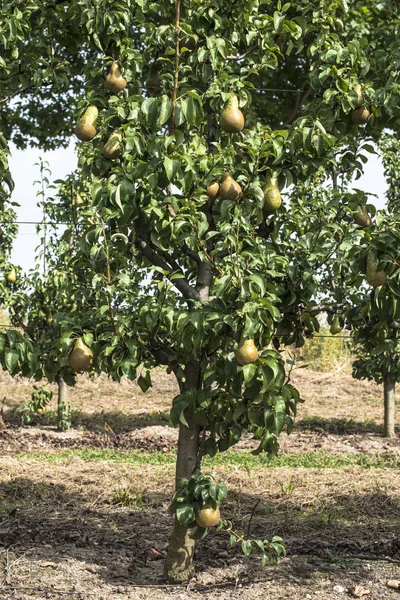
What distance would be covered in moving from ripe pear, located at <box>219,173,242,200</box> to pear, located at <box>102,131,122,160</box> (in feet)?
1.85

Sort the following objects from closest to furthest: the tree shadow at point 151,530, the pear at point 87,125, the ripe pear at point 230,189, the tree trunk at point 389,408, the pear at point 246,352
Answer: the pear at point 246,352 → the ripe pear at point 230,189 → the pear at point 87,125 → the tree shadow at point 151,530 → the tree trunk at point 389,408

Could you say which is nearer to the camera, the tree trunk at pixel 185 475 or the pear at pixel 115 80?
the pear at pixel 115 80

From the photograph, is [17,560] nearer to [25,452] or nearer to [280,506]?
[280,506]

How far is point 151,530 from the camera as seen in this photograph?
537 cm

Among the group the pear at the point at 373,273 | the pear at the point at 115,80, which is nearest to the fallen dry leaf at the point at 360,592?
the pear at the point at 373,273

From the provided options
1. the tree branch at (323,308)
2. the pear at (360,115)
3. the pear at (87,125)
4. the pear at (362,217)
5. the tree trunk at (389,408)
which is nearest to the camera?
the pear at (87,125)

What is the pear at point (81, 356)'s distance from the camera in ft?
12.0

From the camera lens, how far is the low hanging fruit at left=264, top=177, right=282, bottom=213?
3.82m

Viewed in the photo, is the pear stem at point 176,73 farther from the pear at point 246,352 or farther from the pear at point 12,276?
→ the pear at point 12,276

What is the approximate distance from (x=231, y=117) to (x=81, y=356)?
139cm

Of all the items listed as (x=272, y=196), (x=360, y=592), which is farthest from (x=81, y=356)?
(x=360, y=592)

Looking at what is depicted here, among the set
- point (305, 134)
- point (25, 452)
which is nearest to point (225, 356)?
point (305, 134)

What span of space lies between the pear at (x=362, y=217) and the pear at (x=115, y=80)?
1.41 m

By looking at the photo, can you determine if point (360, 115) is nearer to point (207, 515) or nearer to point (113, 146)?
point (113, 146)
